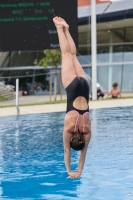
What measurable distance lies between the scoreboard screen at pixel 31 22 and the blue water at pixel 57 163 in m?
9.49

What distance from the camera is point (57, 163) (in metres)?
9.86

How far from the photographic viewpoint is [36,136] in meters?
13.8

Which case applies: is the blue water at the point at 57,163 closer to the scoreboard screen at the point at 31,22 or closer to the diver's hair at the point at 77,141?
the diver's hair at the point at 77,141

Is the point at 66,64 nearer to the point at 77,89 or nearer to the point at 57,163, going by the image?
the point at 77,89

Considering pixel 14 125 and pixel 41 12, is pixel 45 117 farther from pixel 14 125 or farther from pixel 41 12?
pixel 41 12

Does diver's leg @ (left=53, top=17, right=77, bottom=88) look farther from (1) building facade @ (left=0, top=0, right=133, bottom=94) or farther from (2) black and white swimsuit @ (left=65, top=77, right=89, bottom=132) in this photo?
(1) building facade @ (left=0, top=0, right=133, bottom=94)

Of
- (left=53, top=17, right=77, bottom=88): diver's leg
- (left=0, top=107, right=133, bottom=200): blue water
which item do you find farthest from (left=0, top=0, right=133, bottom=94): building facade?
(left=53, top=17, right=77, bottom=88): diver's leg

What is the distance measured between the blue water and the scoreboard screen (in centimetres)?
949

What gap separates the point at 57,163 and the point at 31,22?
54.2ft

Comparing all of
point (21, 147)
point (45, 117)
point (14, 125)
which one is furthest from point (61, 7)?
point (21, 147)

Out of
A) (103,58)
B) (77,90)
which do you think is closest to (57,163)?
(77,90)

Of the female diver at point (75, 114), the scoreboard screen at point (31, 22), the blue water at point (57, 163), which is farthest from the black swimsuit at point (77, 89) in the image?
the scoreboard screen at point (31, 22)

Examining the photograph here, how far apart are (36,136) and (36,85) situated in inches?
1085

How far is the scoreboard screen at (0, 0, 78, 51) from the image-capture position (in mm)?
25484
